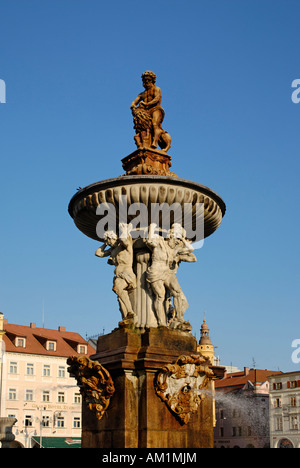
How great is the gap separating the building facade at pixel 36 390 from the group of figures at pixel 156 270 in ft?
135

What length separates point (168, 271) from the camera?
9336mm

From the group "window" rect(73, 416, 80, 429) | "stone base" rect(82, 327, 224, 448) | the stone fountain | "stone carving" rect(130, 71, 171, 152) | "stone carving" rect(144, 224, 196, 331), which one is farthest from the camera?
"window" rect(73, 416, 80, 429)

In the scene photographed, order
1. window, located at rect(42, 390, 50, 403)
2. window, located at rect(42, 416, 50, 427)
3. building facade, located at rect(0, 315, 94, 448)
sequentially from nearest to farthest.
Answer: building facade, located at rect(0, 315, 94, 448), window, located at rect(42, 416, 50, 427), window, located at rect(42, 390, 50, 403)

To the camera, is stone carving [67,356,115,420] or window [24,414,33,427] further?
window [24,414,33,427]

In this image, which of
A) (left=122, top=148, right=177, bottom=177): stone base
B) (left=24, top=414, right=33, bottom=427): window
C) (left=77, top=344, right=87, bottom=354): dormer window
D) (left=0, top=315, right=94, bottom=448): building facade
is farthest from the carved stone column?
(left=77, top=344, right=87, bottom=354): dormer window

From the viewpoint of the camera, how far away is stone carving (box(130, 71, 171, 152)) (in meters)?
10.6

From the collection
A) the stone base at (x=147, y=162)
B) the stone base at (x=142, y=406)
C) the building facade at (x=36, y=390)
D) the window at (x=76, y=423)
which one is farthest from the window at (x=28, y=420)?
the stone base at (x=142, y=406)

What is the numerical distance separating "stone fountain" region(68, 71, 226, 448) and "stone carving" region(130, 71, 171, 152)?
0.02 m

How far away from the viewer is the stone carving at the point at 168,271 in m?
9.17

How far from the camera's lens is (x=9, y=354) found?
50.4 metres

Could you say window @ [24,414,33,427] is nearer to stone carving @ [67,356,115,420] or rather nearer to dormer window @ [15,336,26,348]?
dormer window @ [15,336,26,348]

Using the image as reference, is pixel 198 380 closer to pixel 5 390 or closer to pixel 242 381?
pixel 5 390
